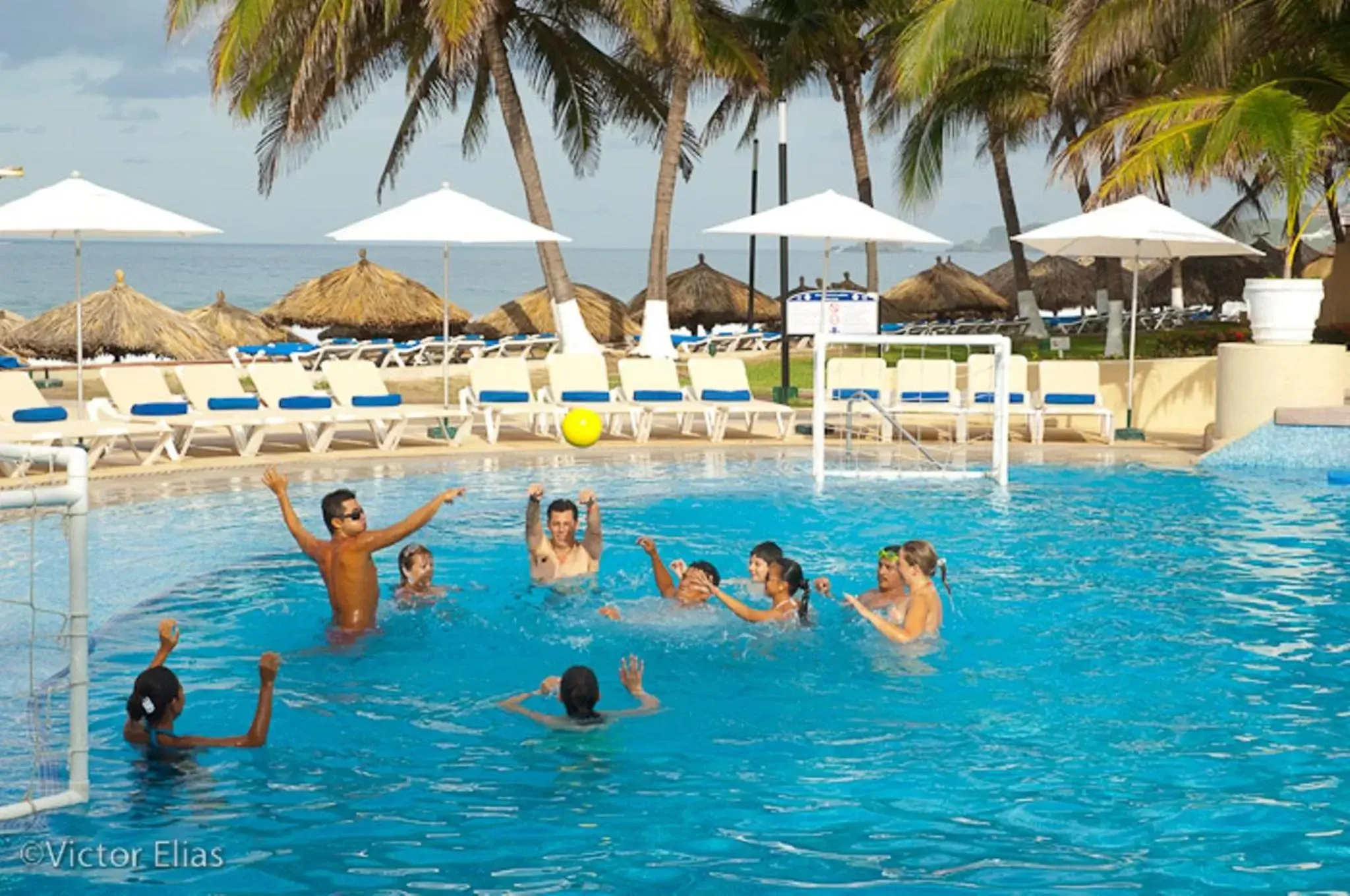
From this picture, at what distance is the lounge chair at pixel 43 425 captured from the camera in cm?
1348

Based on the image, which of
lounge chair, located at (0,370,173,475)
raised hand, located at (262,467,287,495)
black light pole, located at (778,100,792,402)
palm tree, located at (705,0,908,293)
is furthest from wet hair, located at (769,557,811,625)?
palm tree, located at (705,0,908,293)

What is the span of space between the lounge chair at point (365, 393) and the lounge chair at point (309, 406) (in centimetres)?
13

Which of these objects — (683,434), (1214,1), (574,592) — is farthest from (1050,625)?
(1214,1)

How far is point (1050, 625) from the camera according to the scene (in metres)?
9.30

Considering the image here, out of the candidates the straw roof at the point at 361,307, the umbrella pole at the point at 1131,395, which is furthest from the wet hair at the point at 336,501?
the straw roof at the point at 361,307

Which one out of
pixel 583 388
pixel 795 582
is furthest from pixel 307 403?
pixel 795 582

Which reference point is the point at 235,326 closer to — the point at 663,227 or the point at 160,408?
the point at 663,227

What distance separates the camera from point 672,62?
Answer: 25000 millimetres

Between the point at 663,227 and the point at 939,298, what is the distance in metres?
16.0

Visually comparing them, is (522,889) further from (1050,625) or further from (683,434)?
(683,434)

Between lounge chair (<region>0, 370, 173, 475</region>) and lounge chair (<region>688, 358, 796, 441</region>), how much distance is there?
573 cm

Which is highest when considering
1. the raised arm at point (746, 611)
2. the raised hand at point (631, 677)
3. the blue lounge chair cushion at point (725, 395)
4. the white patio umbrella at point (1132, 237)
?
the white patio umbrella at point (1132, 237)

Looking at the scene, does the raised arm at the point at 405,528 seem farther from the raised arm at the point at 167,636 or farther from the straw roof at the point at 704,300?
the straw roof at the point at 704,300

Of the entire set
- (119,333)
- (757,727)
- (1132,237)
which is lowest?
(757,727)
